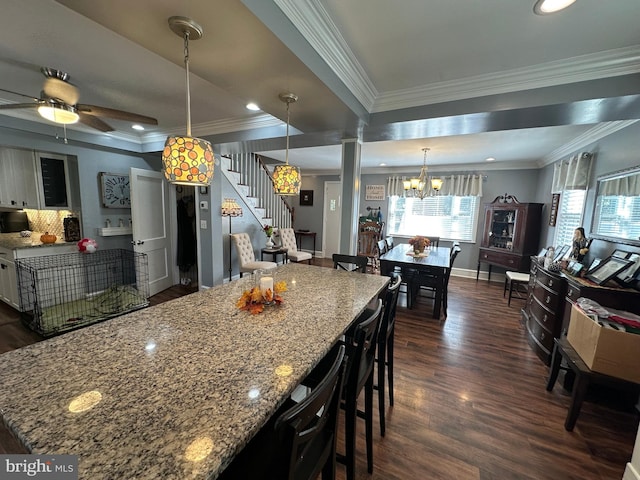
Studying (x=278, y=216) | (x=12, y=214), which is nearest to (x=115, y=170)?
(x=12, y=214)

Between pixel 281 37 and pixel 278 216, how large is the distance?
460 cm

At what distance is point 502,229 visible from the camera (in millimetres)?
4816

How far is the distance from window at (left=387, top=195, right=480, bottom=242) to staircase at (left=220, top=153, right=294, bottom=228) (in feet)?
8.94

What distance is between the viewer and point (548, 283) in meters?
2.58

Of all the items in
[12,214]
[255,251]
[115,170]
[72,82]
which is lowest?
[255,251]

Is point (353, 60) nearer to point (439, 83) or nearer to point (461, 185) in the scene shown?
point (439, 83)

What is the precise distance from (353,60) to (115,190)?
400 centimetres

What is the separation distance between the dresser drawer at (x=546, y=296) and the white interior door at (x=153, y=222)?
16.3 ft

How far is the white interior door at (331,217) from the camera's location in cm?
689

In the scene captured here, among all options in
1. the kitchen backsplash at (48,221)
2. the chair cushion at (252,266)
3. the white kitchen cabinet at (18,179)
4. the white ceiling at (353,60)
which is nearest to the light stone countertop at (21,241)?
the kitchen backsplash at (48,221)

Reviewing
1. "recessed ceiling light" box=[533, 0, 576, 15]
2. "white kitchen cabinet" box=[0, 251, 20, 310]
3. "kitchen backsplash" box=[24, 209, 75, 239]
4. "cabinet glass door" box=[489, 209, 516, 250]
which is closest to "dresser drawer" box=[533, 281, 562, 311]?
"cabinet glass door" box=[489, 209, 516, 250]

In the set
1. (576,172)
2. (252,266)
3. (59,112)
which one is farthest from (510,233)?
(59,112)

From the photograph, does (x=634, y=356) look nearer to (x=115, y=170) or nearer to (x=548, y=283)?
(x=548, y=283)

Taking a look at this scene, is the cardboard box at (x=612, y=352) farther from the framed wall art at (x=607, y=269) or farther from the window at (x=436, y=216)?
the window at (x=436, y=216)
